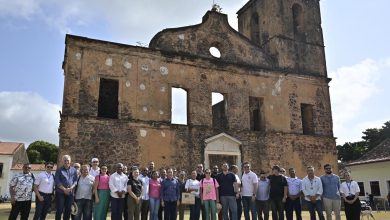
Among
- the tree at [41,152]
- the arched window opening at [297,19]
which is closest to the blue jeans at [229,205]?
the arched window opening at [297,19]

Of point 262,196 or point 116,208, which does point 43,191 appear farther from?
point 262,196

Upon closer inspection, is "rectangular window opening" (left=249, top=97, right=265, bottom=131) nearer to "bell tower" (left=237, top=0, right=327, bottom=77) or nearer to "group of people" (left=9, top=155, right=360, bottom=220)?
"bell tower" (left=237, top=0, right=327, bottom=77)

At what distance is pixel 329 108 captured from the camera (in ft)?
61.4

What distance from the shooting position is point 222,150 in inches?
621

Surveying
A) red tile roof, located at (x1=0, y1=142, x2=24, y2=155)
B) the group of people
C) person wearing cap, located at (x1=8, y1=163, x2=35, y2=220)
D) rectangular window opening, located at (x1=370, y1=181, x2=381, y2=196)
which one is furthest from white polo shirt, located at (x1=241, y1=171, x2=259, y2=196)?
red tile roof, located at (x1=0, y1=142, x2=24, y2=155)

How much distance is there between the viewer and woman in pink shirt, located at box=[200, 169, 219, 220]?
854 centimetres

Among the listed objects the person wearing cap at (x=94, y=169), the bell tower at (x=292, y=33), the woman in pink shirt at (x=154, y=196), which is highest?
the bell tower at (x=292, y=33)

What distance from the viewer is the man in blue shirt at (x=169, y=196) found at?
8.49 metres

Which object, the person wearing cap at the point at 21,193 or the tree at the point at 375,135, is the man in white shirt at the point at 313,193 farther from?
the tree at the point at 375,135

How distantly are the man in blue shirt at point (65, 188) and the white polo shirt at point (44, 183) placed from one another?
15cm

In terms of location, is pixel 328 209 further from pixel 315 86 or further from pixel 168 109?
pixel 315 86

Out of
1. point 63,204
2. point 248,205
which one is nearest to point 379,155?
point 248,205

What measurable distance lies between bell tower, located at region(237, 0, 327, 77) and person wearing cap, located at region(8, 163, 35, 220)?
45.0 feet

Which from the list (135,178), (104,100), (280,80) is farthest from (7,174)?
(135,178)
